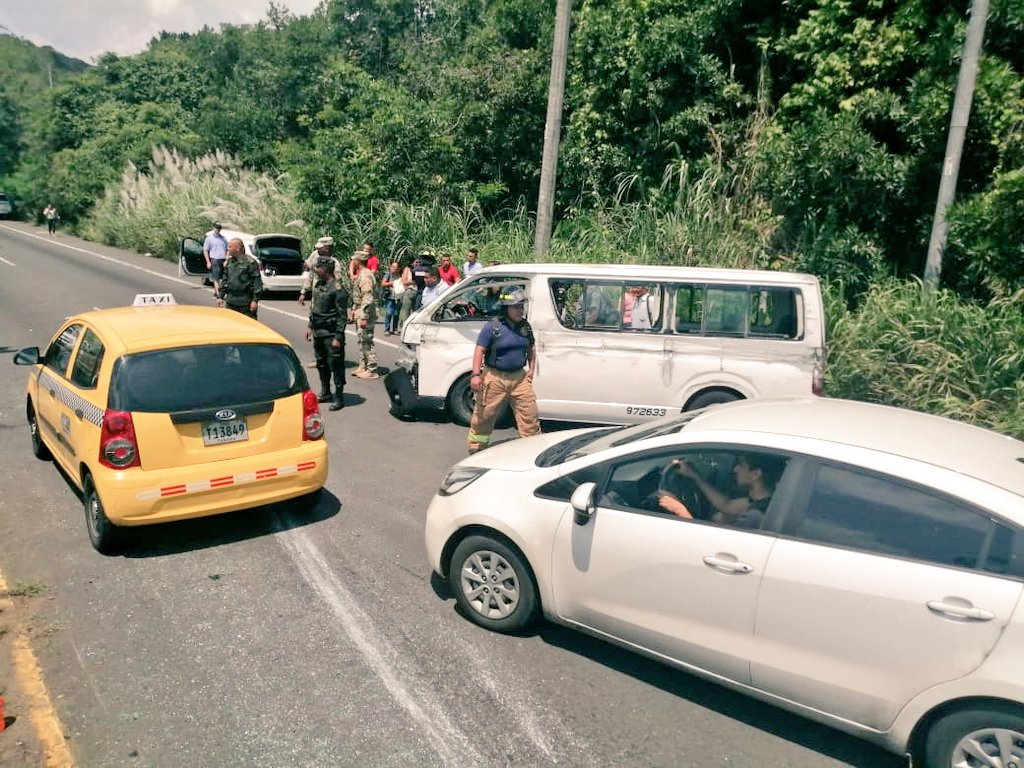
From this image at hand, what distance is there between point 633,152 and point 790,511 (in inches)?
573

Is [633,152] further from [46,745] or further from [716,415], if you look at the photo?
[46,745]

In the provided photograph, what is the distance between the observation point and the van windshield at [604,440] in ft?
16.2

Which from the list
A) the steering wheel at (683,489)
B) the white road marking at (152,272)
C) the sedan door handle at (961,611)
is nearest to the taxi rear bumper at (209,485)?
the steering wheel at (683,489)

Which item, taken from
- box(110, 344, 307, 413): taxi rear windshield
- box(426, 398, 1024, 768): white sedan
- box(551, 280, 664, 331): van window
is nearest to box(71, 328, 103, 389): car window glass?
box(110, 344, 307, 413): taxi rear windshield

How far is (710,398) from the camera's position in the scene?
356 inches

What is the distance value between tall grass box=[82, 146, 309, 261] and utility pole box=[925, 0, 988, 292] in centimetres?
1690

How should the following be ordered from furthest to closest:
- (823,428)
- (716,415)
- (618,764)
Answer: (716,415) → (823,428) → (618,764)

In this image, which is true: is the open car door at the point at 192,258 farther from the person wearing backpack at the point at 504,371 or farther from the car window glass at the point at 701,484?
the car window glass at the point at 701,484

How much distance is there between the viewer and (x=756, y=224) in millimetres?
14766

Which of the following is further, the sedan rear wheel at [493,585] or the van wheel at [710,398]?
the van wheel at [710,398]

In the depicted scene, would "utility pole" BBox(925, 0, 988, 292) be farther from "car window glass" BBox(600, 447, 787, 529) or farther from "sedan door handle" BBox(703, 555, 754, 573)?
"sedan door handle" BBox(703, 555, 754, 573)

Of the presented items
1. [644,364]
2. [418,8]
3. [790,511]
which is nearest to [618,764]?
[790,511]

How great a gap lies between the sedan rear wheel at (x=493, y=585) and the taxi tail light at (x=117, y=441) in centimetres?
238

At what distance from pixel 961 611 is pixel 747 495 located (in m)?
1.08
